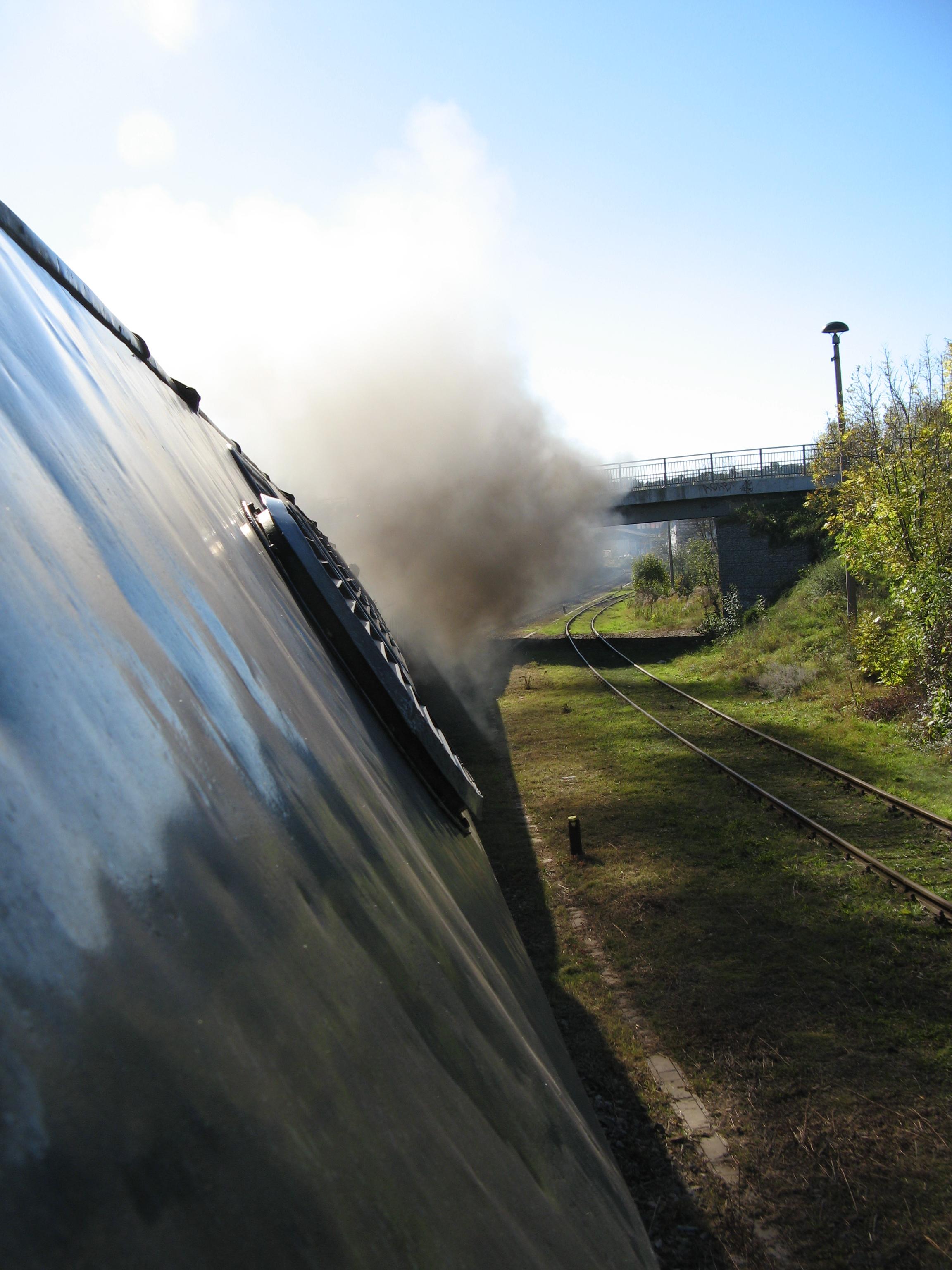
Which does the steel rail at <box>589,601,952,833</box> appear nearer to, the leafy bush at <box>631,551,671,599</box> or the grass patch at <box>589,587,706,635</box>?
the grass patch at <box>589,587,706,635</box>

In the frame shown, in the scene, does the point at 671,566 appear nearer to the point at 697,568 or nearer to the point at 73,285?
the point at 697,568

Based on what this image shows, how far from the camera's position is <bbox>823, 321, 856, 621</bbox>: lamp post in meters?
17.5

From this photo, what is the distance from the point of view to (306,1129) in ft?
3.33

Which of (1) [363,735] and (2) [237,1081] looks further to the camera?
(1) [363,735]

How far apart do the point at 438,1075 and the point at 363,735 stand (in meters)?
1.79

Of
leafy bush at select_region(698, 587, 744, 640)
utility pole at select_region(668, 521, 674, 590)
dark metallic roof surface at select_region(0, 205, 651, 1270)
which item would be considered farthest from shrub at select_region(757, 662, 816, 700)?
utility pole at select_region(668, 521, 674, 590)

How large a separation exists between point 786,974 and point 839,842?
265 cm

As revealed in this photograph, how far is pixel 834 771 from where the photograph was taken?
432 inches

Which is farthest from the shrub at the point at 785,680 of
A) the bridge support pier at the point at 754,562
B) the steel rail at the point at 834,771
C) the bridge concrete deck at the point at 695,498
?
the bridge concrete deck at the point at 695,498

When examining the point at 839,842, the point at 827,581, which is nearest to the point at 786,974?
the point at 839,842

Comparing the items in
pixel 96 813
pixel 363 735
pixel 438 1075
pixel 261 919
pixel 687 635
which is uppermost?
pixel 96 813

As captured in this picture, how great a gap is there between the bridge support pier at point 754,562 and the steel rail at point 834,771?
30.4ft

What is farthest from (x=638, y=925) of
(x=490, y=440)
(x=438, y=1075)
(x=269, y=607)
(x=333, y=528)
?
(x=490, y=440)

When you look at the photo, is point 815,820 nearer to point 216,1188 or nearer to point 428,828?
point 428,828
